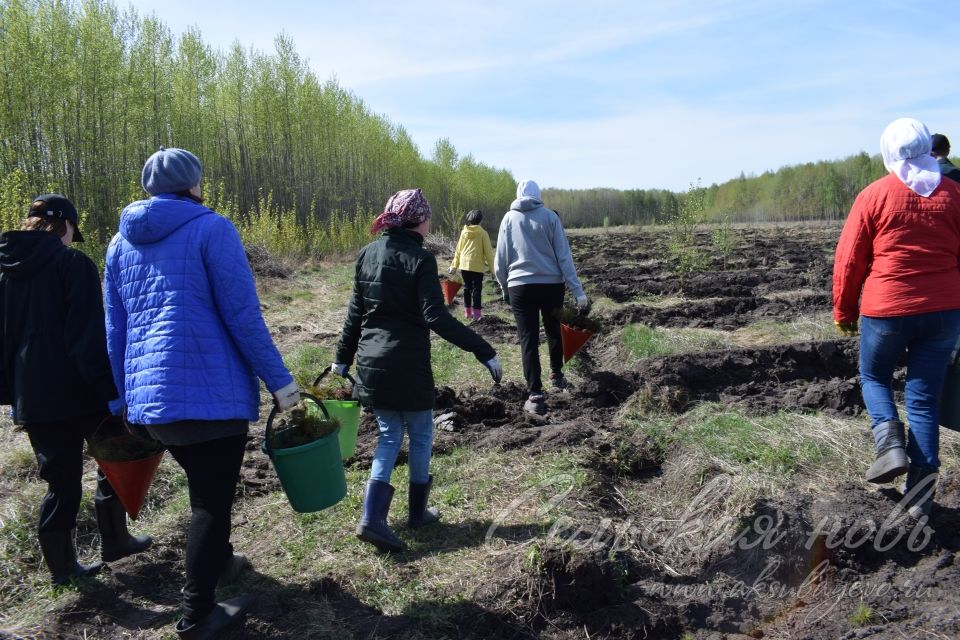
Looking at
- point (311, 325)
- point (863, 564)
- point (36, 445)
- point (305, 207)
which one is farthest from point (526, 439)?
point (305, 207)

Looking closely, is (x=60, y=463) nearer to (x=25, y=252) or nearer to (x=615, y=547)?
(x=25, y=252)

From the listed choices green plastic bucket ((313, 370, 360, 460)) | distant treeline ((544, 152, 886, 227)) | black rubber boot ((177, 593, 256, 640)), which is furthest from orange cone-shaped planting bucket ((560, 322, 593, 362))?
distant treeline ((544, 152, 886, 227))

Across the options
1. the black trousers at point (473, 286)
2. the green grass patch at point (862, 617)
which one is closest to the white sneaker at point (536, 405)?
the green grass patch at point (862, 617)

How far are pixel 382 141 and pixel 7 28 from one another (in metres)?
20.1

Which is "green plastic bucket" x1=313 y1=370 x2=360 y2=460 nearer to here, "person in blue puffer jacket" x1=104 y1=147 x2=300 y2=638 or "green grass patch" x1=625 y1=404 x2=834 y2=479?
"person in blue puffer jacket" x1=104 y1=147 x2=300 y2=638

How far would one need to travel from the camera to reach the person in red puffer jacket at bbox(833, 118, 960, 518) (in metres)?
3.32

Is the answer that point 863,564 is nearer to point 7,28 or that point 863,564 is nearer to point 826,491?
point 826,491

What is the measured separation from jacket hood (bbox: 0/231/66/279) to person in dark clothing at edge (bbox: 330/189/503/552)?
55.9 inches

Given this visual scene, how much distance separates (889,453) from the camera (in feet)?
10.9

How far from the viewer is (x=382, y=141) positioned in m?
31.7

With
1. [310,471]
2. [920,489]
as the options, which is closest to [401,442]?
[310,471]

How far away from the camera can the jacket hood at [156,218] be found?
101 inches

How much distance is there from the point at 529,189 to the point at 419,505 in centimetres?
311

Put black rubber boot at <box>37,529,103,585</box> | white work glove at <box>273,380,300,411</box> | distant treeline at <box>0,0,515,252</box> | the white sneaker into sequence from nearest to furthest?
1. white work glove at <box>273,380,300,411</box>
2. black rubber boot at <box>37,529,103,585</box>
3. the white sneaker
4. distant treeline at <box>0,0,515,252</box>
